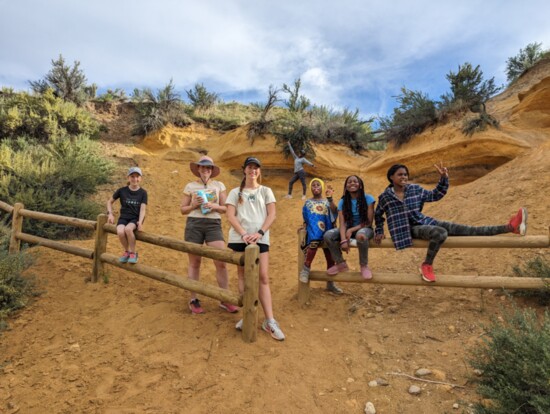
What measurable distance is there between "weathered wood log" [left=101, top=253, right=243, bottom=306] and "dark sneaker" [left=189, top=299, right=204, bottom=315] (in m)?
0.32

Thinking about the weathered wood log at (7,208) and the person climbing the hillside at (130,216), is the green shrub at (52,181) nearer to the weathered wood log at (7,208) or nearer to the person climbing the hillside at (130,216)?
the weathered wood log at (7,208)

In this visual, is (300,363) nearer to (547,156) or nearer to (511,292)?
(511,292)

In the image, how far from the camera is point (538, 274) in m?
3.69

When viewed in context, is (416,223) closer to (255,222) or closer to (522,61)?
(255,222)

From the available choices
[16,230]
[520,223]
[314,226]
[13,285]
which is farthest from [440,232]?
[16,230]

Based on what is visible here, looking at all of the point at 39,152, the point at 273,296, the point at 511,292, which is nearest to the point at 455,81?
the point at 511,292

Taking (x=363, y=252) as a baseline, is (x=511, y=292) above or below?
below

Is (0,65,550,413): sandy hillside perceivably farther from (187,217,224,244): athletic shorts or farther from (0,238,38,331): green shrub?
(187,217,224,244): athletic shorts

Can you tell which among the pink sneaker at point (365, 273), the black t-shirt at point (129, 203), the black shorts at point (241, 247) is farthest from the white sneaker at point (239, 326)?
the black t-shirt at point (129, 203)

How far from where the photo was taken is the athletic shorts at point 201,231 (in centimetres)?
397

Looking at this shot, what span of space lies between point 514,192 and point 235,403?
6487mm

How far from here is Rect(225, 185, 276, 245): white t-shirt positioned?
346cm

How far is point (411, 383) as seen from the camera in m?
2.68

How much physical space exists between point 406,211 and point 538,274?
1610mm
